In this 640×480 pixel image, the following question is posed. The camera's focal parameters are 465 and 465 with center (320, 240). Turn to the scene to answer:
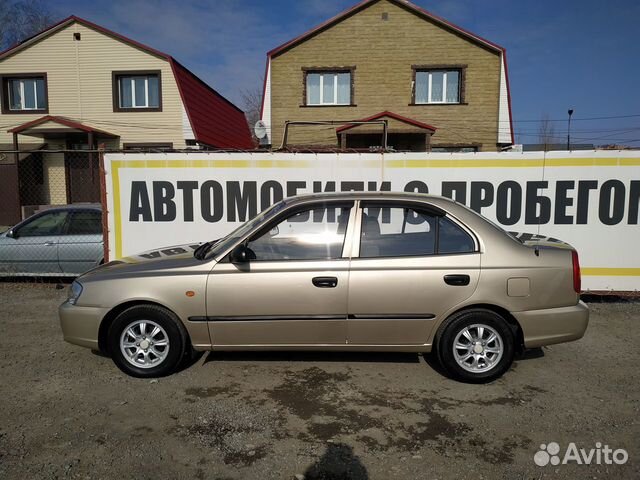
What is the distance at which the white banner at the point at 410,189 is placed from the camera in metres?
6.41

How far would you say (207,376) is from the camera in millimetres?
4215

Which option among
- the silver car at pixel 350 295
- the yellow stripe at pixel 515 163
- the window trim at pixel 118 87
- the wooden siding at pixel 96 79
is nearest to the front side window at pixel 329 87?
the wooden siding at pixel 96 79

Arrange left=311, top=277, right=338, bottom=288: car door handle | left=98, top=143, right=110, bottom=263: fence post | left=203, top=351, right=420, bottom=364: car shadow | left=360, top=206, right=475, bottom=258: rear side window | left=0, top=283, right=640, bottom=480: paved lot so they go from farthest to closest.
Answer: left=98, top=143, right=110, bottom=263: fence post, left=203, top=351, right=420, bottom=364: car shadow, left=360, top=206, right=475, bottom=258: rear side window, left=311, top=277, right=338, bottom=288: car door handle, left=0, top=283, right=640, bottom=480: paved lot

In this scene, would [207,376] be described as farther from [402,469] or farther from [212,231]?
[212,231]

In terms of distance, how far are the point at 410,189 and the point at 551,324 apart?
3.03 metres

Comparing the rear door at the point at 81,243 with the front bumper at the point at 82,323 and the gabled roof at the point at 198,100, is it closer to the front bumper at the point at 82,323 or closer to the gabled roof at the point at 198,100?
the front bumper at the point at 82,323

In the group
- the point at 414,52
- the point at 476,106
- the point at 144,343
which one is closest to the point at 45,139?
the point at 414,52

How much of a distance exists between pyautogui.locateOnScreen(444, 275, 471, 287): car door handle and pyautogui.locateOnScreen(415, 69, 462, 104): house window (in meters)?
15.1

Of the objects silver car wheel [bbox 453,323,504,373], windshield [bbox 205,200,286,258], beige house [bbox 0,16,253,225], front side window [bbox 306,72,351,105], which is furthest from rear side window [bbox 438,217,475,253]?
beige house [bbox 0,16,253,225]

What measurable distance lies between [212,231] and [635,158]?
601 cm

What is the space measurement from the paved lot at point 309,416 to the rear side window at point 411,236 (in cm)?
116

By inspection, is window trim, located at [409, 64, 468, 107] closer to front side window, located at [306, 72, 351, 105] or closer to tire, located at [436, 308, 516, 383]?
front side window, located at [306, 72, 351, 105]

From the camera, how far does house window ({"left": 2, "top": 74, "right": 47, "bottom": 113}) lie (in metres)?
19.0

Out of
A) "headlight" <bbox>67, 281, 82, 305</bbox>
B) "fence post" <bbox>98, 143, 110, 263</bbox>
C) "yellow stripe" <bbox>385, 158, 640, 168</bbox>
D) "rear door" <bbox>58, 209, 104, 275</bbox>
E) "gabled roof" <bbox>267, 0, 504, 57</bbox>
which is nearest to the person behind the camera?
"headlight" <bbox>67, 281, 82, 305</bbox>
